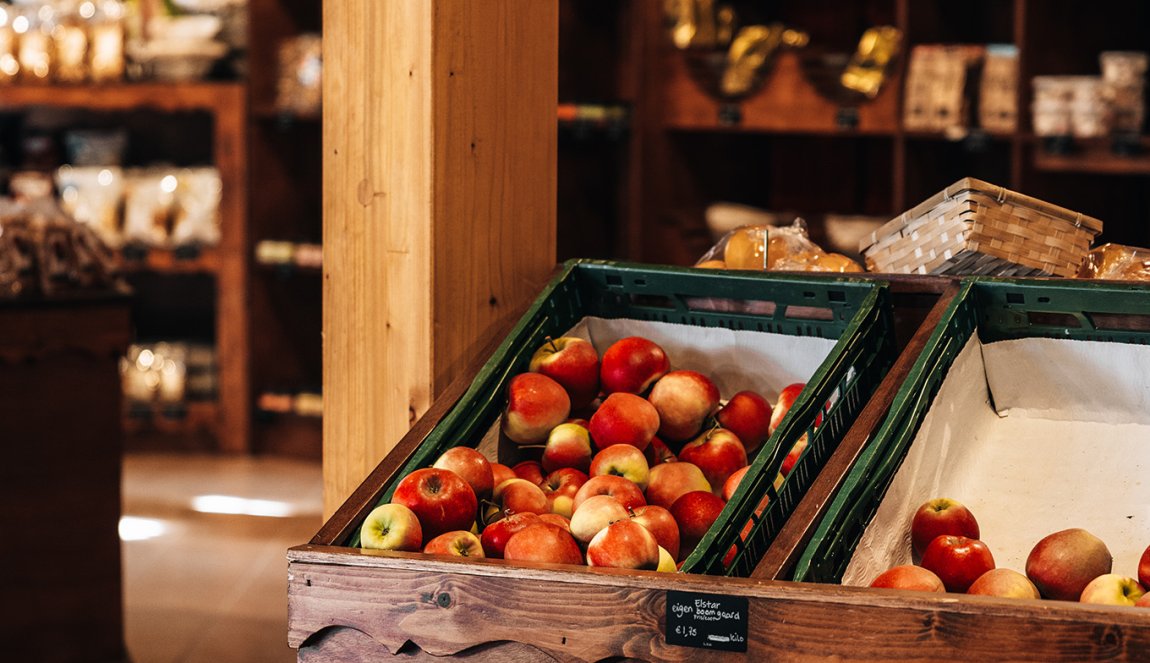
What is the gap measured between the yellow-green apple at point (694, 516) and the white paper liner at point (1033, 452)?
0.64 ft

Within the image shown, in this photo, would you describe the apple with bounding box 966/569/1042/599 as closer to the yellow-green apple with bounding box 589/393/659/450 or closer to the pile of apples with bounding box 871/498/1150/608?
the pile of apples with bounding box 871/498/1150/608

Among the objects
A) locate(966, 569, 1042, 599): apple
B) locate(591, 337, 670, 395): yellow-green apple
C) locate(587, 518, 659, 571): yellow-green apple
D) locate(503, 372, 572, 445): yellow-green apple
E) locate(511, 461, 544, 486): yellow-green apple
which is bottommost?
locate(966, 569, 1042, 599): apple

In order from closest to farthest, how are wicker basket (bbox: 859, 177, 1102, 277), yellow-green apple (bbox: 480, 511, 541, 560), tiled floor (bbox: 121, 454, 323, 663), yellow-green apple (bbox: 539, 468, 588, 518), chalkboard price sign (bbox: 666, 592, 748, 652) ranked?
chalkboard price sign (bbox: 666, 592, 748, 652) → yellow-green apple (bbox: 480, 511, 541, 560) → yellow-green apple (bbox: 539, 468, 588, 518) → wicker basket (bbox: 859, 177, 1102, 277) → tiled floor (bbox: 121, 454, 323, 663)

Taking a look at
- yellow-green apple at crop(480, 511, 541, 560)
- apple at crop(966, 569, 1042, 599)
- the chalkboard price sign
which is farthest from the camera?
yellow-green apple at crop(480, 511, 541, 560)

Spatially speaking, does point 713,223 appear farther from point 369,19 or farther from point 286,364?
point 369,19

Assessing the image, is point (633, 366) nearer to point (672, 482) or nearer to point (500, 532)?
point (672, 482)

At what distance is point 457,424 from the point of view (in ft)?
5.35

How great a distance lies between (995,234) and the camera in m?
1.73

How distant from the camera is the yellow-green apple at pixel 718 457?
1.68m

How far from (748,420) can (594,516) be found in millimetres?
367

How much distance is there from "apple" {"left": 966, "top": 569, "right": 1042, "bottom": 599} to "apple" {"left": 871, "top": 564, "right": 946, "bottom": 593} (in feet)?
0.13

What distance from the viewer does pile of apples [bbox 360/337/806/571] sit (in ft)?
4.63

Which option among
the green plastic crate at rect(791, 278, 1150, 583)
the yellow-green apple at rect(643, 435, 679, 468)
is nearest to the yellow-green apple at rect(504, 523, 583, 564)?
the green plastic crate at rect(791, 278, 1150, 583)

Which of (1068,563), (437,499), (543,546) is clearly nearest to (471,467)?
(437,499)
